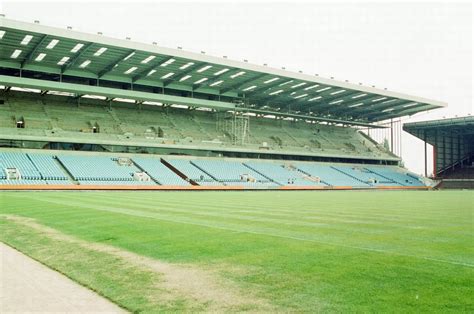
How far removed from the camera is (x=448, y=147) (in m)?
81.6

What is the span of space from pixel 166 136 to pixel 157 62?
1110cm

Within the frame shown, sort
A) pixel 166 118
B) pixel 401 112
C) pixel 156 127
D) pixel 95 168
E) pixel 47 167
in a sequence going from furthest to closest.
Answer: pixel 401 112, pixel 166 118, pixel 156 127, pixel 95 168, pixel 47 167

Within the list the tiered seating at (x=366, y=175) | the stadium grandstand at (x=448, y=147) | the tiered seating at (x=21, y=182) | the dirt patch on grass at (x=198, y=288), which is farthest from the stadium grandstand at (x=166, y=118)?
the dirt patch on grass at (x=198, y=288)

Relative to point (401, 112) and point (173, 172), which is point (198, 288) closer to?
point (173, 172)

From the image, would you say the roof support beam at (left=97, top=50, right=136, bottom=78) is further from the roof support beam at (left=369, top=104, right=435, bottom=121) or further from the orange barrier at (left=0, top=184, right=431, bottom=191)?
the roof support beam at (left=369, top=104, right=435, bottom=121)

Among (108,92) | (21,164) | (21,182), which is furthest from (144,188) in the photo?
(108,92)

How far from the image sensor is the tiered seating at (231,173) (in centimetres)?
5188

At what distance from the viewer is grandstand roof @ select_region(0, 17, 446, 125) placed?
140ft

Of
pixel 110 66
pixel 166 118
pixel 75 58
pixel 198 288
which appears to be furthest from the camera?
pixel 166 118

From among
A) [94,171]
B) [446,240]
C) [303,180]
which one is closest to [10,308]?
[446,240]

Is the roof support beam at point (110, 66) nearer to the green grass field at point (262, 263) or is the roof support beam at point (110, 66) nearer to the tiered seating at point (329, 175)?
the tiered seating at point (329, 175)

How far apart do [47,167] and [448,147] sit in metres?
68.4

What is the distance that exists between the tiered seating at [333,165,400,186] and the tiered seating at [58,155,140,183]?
33530 millimetres

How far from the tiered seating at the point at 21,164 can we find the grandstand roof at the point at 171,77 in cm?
817
